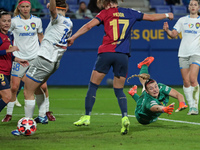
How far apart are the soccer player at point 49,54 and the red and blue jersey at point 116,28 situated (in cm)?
57

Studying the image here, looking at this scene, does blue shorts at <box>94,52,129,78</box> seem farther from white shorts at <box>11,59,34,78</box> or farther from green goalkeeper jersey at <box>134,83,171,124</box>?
white shorts at <box>11,59,34,78</box>

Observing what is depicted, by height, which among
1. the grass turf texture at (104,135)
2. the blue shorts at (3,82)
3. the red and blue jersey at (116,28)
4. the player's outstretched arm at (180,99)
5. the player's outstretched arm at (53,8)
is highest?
the player's outstretched arm at (53,8)

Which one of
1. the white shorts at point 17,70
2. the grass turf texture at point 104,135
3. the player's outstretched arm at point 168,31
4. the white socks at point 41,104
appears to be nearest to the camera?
the grass turf texture at point 104,135

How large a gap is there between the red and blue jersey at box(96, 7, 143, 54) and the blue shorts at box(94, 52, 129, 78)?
7cm

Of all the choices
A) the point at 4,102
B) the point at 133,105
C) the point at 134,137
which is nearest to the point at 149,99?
the point at 134,137

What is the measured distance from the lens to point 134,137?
248 inches

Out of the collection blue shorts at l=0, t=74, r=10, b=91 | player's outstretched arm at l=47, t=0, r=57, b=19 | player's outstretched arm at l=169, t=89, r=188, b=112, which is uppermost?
player's outstretched arm at l=47, t=0, r=57, b=19

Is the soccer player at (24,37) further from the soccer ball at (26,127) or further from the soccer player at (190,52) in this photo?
the soccer player at (190,52)

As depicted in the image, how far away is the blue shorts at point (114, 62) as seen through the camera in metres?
6.76

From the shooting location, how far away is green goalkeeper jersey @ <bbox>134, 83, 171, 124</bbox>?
725cm

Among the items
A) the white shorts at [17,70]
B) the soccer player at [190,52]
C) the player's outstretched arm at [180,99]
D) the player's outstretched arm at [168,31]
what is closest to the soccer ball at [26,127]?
the white shorts at [17,70]

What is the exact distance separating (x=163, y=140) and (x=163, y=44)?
11214 millimetres

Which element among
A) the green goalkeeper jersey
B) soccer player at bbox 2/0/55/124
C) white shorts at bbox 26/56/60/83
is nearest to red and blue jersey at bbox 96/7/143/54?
white shorts at bbox 26/56/60/83

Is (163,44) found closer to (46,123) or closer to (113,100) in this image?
(113,100)
